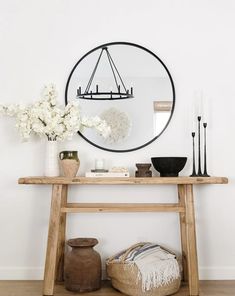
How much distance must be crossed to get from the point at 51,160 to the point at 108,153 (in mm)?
422

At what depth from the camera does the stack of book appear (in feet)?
8.96

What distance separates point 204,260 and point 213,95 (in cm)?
118

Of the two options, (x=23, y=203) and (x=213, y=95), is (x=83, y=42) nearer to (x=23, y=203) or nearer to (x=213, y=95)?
(x=213, y=95)

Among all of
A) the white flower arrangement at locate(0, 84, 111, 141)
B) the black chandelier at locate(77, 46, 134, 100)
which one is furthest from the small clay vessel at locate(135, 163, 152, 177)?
the black chandelier at locate(77, 46, 134, 100)

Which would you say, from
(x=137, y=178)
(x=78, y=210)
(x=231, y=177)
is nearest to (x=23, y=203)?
(x=78, y=210)

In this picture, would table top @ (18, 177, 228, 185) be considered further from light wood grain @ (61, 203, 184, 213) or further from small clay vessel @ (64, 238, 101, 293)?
small clay vessel @ (64, 238, 101, 293)

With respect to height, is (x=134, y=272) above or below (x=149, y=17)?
below

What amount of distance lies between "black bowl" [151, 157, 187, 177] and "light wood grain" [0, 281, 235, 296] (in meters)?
0.77

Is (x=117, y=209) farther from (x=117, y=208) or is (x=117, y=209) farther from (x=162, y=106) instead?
(x=162, y=106)

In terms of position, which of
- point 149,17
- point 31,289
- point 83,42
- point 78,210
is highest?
point 149,17

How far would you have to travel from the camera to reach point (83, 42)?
301cm

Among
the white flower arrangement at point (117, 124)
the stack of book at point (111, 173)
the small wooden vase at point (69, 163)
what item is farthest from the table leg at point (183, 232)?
the small wooden vase at point (69, 163)

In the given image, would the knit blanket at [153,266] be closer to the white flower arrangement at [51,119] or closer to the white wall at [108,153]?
the white wall at [108,153]

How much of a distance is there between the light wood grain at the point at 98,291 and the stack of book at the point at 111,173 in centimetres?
75
